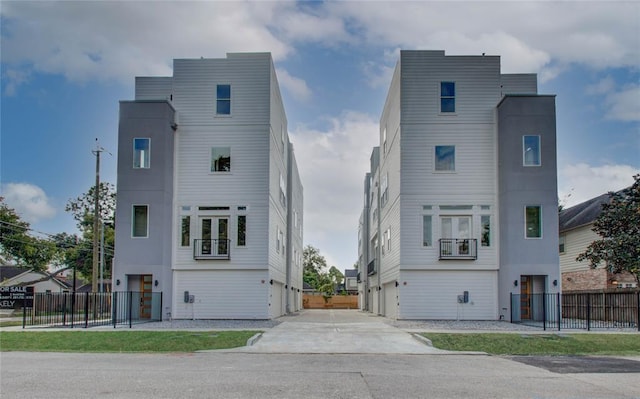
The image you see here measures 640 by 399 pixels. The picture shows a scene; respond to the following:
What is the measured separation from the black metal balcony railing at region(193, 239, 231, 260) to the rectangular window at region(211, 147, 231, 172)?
3256 mm

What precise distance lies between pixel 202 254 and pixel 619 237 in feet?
53.7

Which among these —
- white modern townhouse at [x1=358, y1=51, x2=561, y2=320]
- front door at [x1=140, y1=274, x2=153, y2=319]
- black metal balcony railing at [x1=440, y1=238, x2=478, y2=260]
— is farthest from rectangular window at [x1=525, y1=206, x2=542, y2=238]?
front door at [x1=140, y1=274, x2=153, y2=319]

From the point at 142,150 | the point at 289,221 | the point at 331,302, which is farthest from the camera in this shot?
the point at 331,302

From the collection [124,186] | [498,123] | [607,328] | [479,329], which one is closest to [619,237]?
[607,328]

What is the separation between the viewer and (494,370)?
39.1 ft

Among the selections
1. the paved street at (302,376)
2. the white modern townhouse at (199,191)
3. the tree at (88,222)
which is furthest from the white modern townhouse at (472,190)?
the tree at (88,222)

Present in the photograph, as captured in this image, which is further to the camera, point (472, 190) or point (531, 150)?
point (472, 190)

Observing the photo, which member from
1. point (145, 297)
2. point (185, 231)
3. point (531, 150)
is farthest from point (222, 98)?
point (531, 150)

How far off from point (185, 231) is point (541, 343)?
625 inches

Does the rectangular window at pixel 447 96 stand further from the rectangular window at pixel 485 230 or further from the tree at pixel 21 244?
the tree at pixel 21 244

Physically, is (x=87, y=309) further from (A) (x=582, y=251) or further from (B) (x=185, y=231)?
(A) (x=582, y=251)

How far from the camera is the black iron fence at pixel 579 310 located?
73.8 feet

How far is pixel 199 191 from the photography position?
26.4m

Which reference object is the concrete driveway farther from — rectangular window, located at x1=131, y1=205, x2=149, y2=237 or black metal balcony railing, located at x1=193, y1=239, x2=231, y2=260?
rectangular window, located at x1=131, y1=205, x2=149, y2=237
